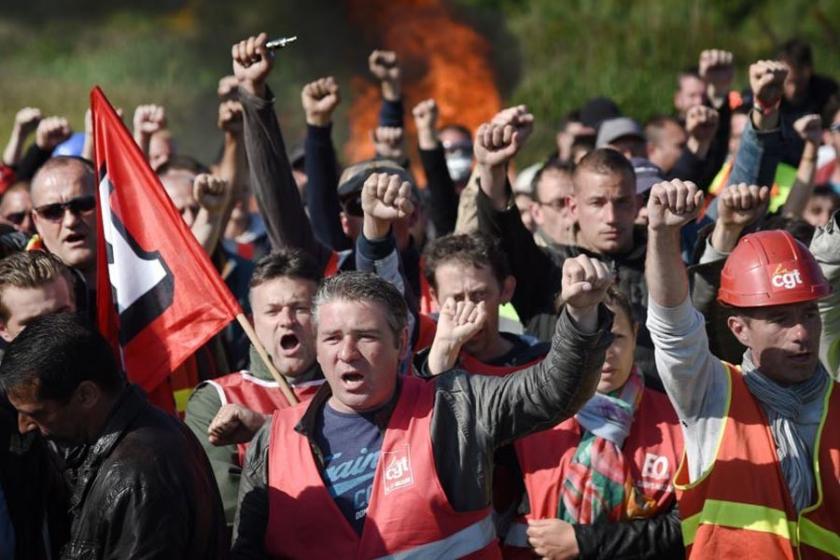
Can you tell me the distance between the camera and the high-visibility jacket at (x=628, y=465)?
5.71 meters

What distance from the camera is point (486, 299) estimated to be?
6367 millimetres

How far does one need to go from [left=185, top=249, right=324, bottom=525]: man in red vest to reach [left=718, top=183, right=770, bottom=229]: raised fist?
1.68 metres

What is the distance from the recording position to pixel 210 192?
7.35 m

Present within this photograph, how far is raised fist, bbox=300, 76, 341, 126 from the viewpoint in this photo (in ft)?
24.0

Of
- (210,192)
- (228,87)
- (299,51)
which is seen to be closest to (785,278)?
(210,192)

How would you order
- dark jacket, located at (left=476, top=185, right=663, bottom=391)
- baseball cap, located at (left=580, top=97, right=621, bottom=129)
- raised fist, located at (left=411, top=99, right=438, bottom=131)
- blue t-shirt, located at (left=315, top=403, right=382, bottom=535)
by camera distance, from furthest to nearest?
baseball cap, located at (left=580, top=97, right=621, bottom=129)
raised fist, located at (left=411, top=99, right=438, bottom=131)
dark jacket, located at (left=476, top=185, right=663, bottom=391)
blue t-shirt, located at (left=315, top=403, right=382, bottom=535)

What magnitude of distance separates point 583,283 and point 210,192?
309 centimetres

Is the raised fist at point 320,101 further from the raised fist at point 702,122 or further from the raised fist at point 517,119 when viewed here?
the raised fist at point 702,122

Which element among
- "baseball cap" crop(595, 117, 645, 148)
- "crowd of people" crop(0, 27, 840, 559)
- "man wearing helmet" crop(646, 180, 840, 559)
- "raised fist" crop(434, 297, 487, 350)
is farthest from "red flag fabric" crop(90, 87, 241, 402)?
"baseball cap" crop(595, 117, 645, 148)

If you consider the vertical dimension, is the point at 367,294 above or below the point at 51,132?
below

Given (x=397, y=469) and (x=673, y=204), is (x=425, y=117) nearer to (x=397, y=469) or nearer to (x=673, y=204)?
(x=673, y=204)

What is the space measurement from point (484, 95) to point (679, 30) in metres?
3.79

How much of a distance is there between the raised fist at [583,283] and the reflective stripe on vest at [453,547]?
0.82 m

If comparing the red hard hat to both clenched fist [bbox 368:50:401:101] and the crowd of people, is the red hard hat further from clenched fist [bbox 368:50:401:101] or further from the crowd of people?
clenched fist [bbox 368:50:401:101]
